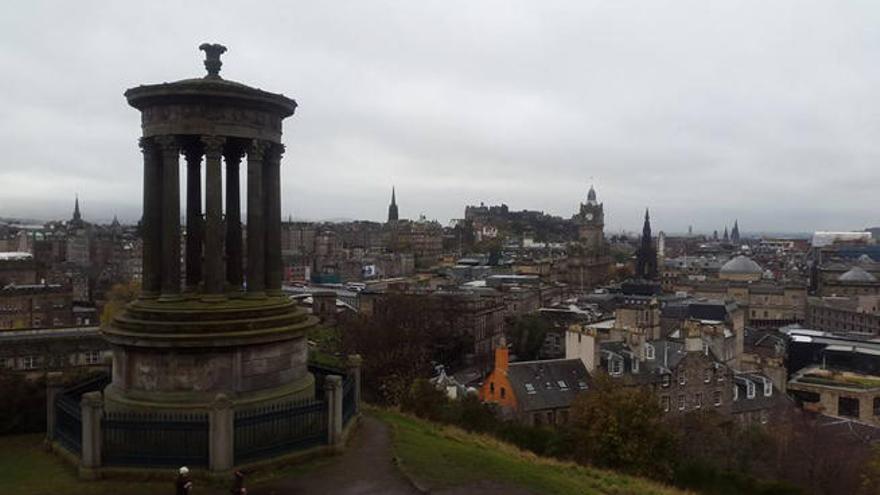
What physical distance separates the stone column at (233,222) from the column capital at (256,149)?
1.30 m

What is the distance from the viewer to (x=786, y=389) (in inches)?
1874

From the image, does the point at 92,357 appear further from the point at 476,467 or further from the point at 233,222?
the point at 476,467

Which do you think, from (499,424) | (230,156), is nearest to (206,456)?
(230,156)

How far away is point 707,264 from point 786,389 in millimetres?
120351

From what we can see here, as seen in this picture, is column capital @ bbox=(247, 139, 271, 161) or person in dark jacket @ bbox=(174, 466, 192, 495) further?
column capital @ bbox=(247, 139, 271, 161)

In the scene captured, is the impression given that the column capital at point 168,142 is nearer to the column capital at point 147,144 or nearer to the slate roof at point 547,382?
the column capital at point 147,144

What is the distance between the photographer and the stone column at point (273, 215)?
1741 centimetres

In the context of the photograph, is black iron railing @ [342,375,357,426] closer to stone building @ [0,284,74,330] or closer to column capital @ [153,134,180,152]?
column capital @ [153,134,180,152]

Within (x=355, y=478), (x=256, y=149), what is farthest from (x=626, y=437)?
(x=256, y=149)

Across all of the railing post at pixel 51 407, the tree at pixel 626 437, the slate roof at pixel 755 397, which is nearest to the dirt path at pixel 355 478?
the railing post at pixel 51 407

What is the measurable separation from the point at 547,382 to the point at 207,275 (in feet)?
96.0

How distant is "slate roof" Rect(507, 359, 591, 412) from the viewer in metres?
40.4

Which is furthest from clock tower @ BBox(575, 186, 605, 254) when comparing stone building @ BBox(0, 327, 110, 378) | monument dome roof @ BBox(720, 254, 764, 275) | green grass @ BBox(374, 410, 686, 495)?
green grass @ BBox(374, 410, 686, 495)

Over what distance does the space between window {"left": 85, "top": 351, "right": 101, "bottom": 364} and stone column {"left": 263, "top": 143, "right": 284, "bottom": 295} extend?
24.4 m
